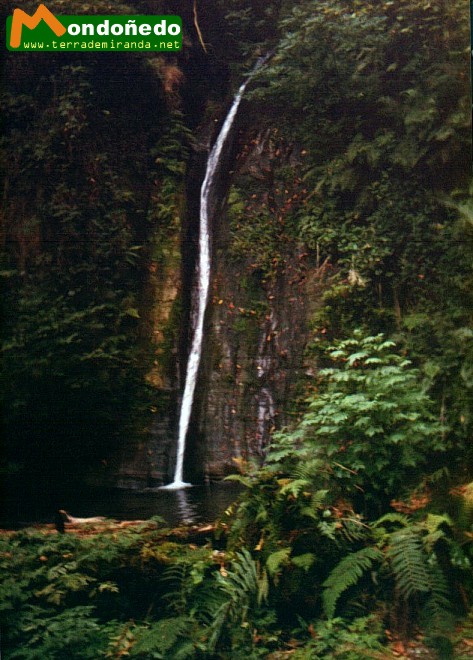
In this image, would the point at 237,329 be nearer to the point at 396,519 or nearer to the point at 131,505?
the point at 131,505

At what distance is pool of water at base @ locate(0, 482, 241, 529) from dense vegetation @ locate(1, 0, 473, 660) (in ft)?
0.47

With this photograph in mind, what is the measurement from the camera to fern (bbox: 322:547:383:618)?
407 centimetres

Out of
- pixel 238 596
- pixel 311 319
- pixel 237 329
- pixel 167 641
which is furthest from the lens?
pixel 237 329

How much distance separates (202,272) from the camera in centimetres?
511

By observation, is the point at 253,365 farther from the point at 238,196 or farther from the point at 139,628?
the point at 139,628

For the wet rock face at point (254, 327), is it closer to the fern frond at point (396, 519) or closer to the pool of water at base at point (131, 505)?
the pool of water at base at point (131, 505)

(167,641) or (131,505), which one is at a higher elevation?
(131,505)

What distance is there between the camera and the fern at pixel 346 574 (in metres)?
4.07

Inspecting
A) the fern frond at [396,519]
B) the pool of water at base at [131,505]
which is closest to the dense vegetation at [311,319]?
the fern frond at [396,519]

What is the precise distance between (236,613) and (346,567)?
85 cm

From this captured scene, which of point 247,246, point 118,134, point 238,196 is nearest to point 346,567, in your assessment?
point 247,246

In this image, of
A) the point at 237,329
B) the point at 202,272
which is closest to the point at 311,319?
the point at 237,329

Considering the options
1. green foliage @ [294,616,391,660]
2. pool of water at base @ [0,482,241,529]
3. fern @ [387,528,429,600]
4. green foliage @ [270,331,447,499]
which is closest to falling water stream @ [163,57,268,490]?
pool of water at base @ [0,482,241,529]

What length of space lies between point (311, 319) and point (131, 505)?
212 cm
